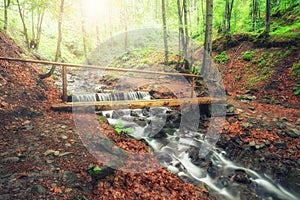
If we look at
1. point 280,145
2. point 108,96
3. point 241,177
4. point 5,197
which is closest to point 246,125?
point 280,145

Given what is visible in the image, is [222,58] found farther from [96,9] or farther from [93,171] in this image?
[96,9]

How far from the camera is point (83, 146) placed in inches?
173

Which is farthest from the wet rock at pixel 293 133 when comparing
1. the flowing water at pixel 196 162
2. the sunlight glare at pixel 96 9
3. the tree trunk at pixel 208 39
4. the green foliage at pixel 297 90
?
the sunlight glare at pixel 96 9

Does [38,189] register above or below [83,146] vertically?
below

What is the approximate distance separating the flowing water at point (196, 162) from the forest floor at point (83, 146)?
328 millimetres

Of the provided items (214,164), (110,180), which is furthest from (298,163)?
(110,180)

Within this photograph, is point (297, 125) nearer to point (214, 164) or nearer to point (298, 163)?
point (298, 163)

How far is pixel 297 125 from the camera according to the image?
634 centimetres

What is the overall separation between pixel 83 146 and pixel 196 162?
3.51 metres

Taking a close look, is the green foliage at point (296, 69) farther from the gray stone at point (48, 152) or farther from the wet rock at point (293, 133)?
the gray stone at point (48, 152)

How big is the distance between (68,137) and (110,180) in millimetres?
1754

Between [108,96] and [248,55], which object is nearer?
[108,96]

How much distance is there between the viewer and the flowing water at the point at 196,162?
4750 millimetres

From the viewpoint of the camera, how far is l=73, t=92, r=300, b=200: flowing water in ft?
15.6
